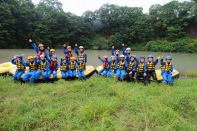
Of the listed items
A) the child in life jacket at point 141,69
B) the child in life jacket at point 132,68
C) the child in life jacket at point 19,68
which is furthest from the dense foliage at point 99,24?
the child in life jacket at point 141,69

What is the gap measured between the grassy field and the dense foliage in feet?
75.1

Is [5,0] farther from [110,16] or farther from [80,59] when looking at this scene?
[80,59]

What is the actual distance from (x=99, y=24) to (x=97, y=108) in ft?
117

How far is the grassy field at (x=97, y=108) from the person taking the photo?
5.19m

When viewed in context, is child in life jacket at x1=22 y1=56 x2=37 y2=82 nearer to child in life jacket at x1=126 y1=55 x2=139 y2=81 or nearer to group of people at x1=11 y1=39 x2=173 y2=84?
group of people at x1=11 y1=39 x2=173 y2=84

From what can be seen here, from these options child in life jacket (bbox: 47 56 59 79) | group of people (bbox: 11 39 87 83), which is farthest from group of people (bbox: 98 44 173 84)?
Answer: child in life jacket (bbox: 47 56 59 79)

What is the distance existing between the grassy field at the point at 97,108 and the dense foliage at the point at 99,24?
75.1ft

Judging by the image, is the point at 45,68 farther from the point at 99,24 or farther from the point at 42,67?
the point at 99,24

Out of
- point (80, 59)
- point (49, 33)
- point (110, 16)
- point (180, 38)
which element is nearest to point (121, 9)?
point (110, 16)

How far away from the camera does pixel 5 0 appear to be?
29859mm

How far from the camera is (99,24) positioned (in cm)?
4059

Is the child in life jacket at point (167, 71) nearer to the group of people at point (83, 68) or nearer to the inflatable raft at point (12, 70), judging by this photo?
the group of people at point (83, 68)

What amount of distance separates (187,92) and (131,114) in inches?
92.7

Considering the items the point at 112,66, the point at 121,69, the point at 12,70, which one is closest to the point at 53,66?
the point at 12,70
